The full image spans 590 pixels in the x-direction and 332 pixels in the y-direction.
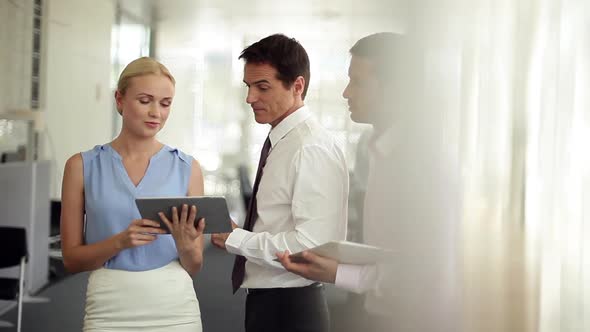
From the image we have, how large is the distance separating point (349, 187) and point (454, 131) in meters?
0.70

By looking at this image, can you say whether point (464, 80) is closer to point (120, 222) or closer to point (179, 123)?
point (120, 222)

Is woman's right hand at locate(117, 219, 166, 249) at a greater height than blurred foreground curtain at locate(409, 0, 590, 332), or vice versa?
blurred foreground curtain at locate(409, 0, 590, 332)

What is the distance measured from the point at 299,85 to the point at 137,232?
0.49 meters

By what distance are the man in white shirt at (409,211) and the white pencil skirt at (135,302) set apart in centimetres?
85

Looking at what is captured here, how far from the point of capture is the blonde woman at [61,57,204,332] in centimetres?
153

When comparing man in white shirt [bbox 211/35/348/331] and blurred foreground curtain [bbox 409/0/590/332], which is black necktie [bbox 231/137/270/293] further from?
blurred foreground curtain [bbox 409/0/590/332]

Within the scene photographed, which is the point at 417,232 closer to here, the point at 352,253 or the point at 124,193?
the point at 352,253

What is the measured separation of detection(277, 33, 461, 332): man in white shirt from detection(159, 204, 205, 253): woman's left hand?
697 mm

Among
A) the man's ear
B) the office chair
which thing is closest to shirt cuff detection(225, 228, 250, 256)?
the man's ear

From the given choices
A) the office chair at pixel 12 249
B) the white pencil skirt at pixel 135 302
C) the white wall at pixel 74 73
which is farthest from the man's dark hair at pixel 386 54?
the white wall at pixel 74 73

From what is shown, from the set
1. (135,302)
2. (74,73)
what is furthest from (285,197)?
(74,73)

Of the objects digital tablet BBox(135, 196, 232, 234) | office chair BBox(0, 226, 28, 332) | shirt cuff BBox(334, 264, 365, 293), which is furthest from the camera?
office chair BBox(0, 226, 28, 332)

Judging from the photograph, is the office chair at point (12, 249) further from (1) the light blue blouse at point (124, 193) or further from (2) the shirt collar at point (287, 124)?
(2) the shirt collar at point (287, 124)

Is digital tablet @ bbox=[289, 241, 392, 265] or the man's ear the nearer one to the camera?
digital tablet @ bbox=[289, 241, 392, 265]
